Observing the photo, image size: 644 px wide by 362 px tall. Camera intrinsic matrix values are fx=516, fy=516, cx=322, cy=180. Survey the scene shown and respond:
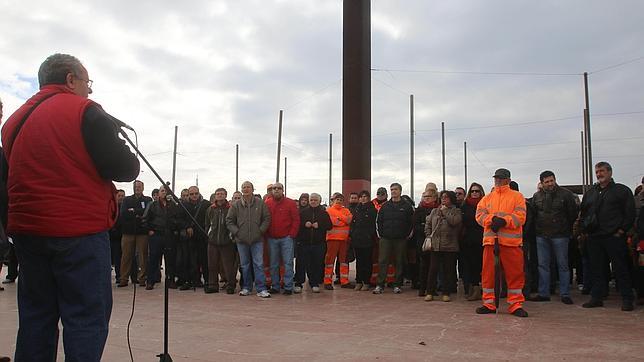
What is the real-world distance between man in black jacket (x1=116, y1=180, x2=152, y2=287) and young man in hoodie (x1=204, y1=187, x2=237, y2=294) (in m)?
1.46

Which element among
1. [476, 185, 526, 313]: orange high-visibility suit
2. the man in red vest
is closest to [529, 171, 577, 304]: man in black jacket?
[476, 185, 526, 313]: orange high-visibility suit

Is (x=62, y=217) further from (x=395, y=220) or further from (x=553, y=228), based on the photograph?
(x=553, y=228)

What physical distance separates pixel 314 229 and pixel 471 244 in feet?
9.00

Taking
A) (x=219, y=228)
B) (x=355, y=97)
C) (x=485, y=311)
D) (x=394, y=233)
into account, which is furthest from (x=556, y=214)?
(x=355, y=97)

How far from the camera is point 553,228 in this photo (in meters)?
7.64

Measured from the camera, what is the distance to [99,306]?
104 inches

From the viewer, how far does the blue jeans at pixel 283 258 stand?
28.9ft

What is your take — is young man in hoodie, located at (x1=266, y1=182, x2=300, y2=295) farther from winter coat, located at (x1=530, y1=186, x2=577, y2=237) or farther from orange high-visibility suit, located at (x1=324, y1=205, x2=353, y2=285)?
winter coat, located at (x1=530, y1=186, x2=577, y2=237)

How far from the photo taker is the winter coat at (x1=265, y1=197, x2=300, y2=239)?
8.87 m

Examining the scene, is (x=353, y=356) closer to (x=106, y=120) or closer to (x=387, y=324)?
(x=387, y=324)

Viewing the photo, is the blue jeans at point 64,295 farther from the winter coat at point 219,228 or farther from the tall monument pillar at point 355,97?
the tall monument pillar at point 355,97

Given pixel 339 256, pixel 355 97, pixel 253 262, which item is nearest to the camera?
pixel 253 262

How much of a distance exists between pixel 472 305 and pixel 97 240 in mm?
6047

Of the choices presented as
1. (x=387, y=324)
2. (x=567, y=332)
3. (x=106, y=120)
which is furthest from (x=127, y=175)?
(x=567, y=332)
